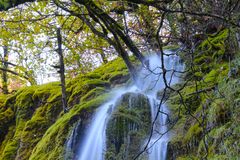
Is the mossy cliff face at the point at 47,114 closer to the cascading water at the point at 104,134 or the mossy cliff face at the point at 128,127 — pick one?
the cascading water at the point at 104,134

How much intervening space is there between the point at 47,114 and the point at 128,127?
155 inches

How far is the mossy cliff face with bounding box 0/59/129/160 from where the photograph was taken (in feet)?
20.9

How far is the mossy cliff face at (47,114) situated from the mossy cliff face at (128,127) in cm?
80

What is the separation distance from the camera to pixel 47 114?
341 inches

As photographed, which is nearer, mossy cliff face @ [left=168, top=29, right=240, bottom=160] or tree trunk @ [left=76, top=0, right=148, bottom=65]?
mossy cliff face @ [left=168, top=29, right=240, bottom=160]

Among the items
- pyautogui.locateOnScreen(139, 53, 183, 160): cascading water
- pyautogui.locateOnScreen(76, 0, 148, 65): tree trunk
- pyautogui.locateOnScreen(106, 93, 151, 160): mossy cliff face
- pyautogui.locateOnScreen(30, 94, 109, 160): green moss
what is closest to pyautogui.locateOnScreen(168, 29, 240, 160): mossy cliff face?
pyautogui.locateOnScreen(139, 53, 183, 160): cascading water

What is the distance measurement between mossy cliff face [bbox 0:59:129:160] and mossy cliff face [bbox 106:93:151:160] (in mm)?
803

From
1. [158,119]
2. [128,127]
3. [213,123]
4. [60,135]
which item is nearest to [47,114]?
[60,135]

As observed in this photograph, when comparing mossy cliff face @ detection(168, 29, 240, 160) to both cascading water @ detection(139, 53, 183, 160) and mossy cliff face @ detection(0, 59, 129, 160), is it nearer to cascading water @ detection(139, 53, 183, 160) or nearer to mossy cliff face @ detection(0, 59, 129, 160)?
cascading water @ detection(139, 53, 183, 160)

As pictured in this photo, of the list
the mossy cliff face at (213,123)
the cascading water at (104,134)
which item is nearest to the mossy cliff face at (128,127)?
the cascading water at (104,134)

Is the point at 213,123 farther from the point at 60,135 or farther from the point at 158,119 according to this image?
the point at 60,135

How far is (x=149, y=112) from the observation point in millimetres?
5613

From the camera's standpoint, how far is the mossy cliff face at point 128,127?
16.5 ft

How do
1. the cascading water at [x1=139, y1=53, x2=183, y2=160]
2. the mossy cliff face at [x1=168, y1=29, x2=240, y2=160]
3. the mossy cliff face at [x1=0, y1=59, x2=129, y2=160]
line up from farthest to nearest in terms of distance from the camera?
the mossy cliff face at [x1=0, y1=59, x2=129, y2=160], the cascading water at [x1=139, y1=53, x2=183, y2=160], the mossy cliff face at [x1=168, y1=29, x2=240, y2=160]
